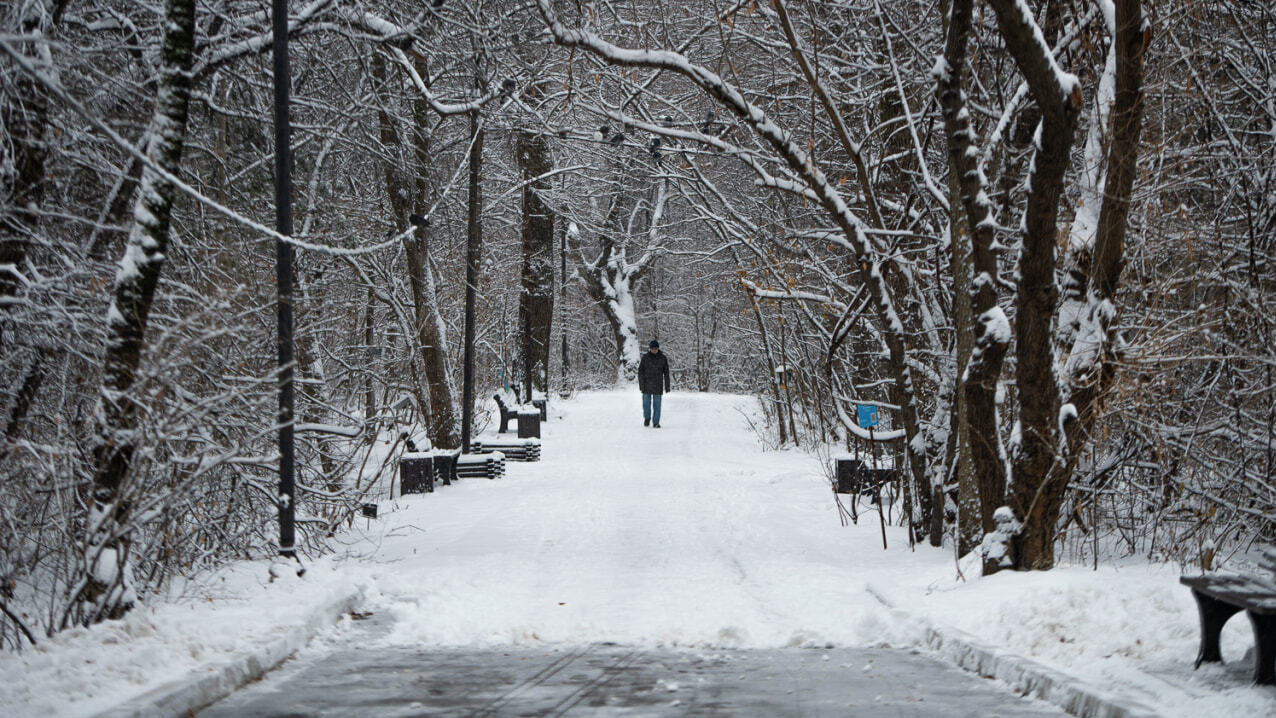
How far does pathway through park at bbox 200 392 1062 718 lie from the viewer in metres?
5.58

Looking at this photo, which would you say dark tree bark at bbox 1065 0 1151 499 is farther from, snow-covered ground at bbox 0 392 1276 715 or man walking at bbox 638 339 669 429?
man walking at bbox 638 339 669 429

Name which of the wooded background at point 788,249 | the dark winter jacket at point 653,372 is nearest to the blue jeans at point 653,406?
the dark winter jacket at point 653,372

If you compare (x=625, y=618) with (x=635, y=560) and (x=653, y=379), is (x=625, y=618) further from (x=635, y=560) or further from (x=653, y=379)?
(x=653, y=379)

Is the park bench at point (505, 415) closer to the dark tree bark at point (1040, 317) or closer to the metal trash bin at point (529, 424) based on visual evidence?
the metal trash bin at point (529, 424)

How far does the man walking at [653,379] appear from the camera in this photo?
2784 cm

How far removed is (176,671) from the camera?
5.61 meters

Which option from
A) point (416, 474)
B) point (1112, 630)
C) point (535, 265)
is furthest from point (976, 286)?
point (535, 265)

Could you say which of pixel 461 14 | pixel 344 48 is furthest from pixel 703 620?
pixel 344 48

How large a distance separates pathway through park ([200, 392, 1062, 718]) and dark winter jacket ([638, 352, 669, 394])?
36.8 ft

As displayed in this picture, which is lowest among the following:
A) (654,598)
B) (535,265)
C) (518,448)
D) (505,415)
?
(654,598)

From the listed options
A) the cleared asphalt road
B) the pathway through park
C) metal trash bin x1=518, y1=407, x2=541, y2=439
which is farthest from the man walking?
the cleared asphalt road

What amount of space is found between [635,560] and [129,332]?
5.25 metres

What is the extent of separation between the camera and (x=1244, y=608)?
4.74 metres

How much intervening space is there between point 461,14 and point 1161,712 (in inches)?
386
